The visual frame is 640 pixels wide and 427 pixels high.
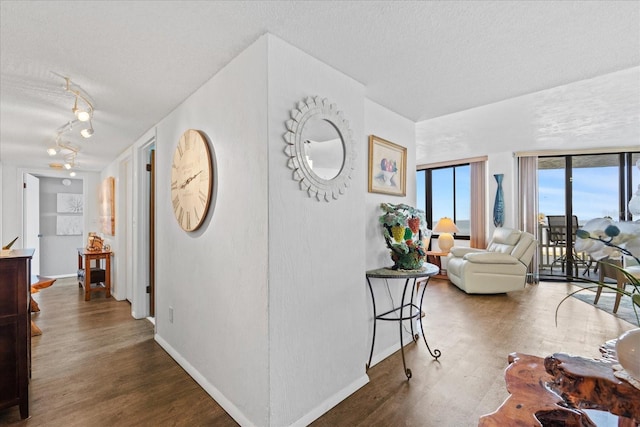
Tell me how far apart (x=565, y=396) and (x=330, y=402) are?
4.30 feet

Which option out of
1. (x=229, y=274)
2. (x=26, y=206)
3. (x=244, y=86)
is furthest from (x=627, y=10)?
(x=26, y=206)

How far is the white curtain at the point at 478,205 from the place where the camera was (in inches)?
239

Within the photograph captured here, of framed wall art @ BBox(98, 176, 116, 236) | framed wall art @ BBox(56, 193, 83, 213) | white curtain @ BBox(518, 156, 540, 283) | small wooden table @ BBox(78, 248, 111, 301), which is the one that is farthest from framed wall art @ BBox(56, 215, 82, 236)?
white curtain @ BBox(518, 156, 540, 283)

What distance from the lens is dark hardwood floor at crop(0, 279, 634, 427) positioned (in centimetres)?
185

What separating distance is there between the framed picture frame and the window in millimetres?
3772

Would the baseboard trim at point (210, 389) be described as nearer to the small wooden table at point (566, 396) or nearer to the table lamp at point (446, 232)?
the small wooden table at point (566, 396)

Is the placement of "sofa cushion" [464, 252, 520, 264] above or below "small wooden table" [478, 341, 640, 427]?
below

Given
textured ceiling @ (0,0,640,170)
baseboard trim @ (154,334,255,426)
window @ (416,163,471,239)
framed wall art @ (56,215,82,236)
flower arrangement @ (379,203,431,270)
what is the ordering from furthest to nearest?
window @ (416,163,471,239) → framed wall art @ (56,215,82,236) → flower arrangement @ (379,203,431,270) → baseboard trim @ (154,334,255,426) → textured ceiling @ (0,0,640,170)

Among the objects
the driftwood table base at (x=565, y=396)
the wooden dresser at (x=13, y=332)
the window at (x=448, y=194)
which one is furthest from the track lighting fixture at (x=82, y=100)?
the window at (x=448, y=194)

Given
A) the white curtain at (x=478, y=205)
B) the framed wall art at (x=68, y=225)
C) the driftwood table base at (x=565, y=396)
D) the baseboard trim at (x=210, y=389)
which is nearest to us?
the driftwood table base at (x=565, y=396)

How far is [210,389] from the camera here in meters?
2.06

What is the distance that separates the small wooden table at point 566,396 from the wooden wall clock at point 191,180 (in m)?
1.89

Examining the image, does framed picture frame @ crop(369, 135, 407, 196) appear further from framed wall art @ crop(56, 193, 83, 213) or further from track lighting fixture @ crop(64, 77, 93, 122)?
framed wall art @ crop(56, 193, 83, 213)

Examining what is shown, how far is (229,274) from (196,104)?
1.33m
